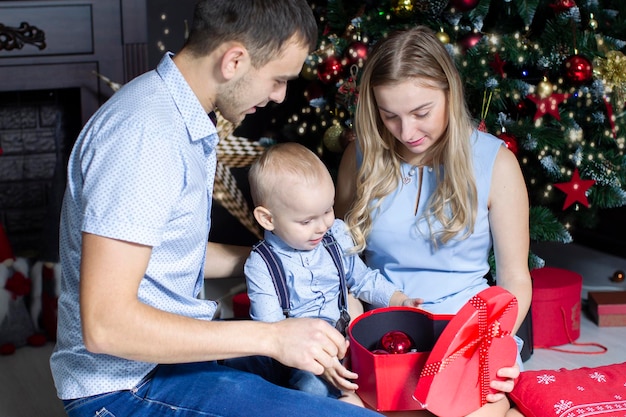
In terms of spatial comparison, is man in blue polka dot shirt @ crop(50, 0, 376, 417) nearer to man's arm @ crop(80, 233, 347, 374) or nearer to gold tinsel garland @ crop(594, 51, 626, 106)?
man's arm @ crop(80, 233, 347, 374)

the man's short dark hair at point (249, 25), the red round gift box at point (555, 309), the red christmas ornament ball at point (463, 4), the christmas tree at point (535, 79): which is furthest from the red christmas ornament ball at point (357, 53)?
the man's short dark hair at point (249, 25)

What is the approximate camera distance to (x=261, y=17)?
4.53 ft

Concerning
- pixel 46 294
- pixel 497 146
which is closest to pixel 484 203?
pixel 497 146

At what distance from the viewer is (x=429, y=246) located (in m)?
1.97

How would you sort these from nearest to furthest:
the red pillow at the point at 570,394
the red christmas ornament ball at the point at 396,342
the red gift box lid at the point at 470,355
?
the red gift box lid at the point at 470,355, the red christmas ornament ball at the point at 396,342, the red pillow at the point at 570,394

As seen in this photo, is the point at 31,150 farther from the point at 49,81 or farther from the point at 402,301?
the point at 402,301

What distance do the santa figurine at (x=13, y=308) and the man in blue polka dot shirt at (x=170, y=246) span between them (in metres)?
1.24

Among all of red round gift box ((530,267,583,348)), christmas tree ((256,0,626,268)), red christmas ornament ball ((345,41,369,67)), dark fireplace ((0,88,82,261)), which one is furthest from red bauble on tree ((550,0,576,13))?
dark fireplace ((0,88,82,261))

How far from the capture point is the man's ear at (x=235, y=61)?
1375mm

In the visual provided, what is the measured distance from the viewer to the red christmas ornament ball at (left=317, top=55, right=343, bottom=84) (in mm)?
2480

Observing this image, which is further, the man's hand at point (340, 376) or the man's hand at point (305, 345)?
the man's hand at point (340, 376)

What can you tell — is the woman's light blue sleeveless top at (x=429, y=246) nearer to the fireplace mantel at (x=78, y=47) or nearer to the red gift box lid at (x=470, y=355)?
the red gift box lid at (x=470, y=355)

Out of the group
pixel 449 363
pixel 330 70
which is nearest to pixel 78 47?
pixel 330 70

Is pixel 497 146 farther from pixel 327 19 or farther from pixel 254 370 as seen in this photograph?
pixel 327 19
